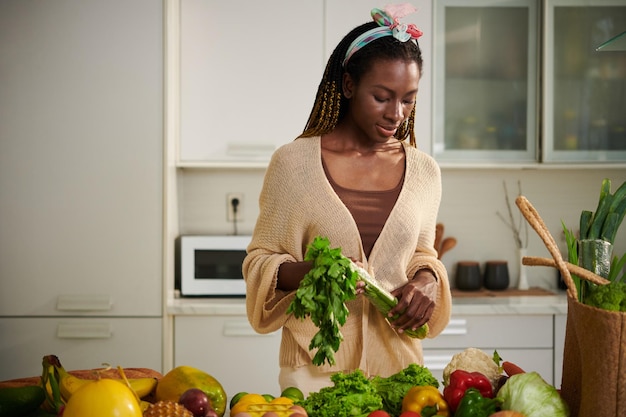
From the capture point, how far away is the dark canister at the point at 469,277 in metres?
3.44

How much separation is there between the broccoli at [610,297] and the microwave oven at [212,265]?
219cm

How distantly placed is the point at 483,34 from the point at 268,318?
7.00ft

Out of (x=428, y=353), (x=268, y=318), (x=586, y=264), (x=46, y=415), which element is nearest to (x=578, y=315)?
(x=586, y=264)

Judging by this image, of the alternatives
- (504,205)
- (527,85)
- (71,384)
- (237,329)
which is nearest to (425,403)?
(71,384)

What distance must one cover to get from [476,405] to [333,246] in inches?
22.6

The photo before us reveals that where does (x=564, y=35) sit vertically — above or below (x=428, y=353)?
above

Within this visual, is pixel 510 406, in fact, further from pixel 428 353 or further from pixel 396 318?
pixel 428 353

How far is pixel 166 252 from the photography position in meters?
3.02

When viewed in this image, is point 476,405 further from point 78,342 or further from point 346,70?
point 78,342

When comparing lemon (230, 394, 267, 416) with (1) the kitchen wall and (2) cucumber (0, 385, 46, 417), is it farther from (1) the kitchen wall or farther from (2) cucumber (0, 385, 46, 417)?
(1) the kitchen wall

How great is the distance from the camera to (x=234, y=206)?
11.7 feet

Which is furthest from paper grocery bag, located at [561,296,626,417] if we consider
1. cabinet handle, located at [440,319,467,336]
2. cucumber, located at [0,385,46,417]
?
cabinet handle, located at [440,319,467,336]

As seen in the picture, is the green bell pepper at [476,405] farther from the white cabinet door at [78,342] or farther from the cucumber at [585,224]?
the white cabinet door at [78,342]

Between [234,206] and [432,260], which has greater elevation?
[234,206]
